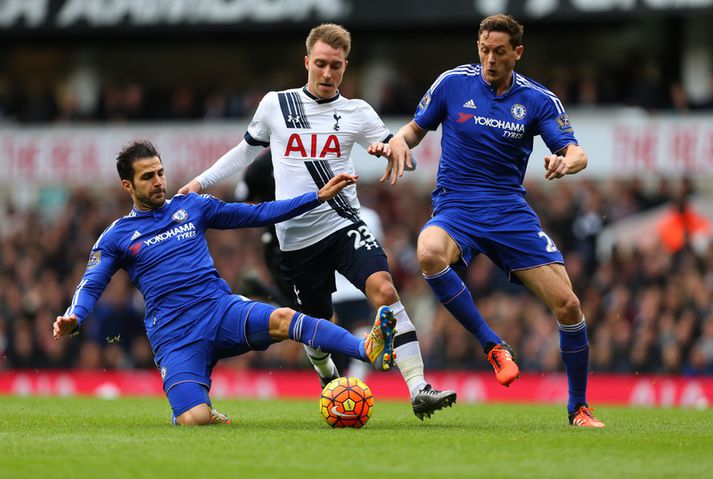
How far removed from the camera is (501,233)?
29.0 feet

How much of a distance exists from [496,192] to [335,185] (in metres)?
1.30

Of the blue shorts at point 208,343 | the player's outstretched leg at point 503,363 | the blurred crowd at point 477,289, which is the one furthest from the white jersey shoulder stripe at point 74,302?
the blurred crowd at point 477,289

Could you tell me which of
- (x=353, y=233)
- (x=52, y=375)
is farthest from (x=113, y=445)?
(x=52, y=375)

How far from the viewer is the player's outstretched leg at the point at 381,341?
799cm

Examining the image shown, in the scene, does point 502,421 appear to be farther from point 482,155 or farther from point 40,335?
point 40,335

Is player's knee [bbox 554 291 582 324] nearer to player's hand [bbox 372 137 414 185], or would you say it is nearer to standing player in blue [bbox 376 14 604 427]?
standing player in blue [bbox 376 14 604 427]

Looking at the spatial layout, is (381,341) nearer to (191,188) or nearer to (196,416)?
(196,416)

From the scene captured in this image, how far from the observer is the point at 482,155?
29.5 ft

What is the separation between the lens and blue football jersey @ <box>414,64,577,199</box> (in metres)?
8.93

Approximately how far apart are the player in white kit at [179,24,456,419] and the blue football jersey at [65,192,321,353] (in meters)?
0.37

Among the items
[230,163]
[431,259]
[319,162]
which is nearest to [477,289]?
[230,163]

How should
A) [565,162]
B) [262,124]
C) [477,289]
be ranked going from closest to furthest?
[565,162] → [262,124] → [477,289]

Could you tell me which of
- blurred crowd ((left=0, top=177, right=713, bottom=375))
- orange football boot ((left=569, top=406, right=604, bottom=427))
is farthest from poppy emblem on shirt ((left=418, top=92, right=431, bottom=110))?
blurred crowd ((left=0, top=177, right=713, bottom=375))

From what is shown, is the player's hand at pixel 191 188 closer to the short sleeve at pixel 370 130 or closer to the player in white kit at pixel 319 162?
the player in white kit at pixel 319 162
